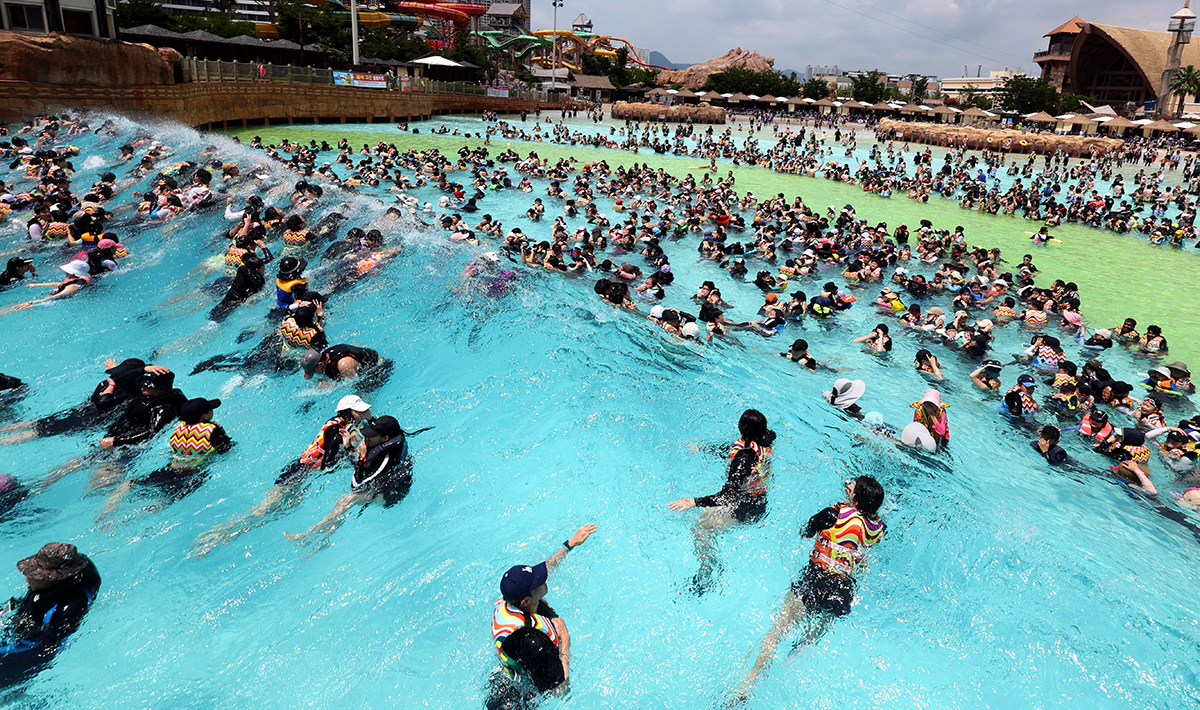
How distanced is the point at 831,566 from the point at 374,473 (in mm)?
3861

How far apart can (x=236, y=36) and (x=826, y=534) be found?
58.6 meters

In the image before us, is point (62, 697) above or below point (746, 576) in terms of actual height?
below

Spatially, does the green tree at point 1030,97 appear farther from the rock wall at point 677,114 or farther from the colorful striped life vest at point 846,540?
the colorful striped life vest at point 846,540

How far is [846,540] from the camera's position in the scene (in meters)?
4.53

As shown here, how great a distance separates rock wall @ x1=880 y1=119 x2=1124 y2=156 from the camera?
44.2 meters

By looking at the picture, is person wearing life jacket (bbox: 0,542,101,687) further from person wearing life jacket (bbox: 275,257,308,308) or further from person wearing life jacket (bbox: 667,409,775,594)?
person wearing life jacket (bbox: 275,257,308,308)

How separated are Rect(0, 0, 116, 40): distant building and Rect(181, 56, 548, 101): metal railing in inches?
139

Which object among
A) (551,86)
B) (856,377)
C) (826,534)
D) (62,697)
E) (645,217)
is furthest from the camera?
(551,86)

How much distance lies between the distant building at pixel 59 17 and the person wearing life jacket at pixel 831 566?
1499 inches

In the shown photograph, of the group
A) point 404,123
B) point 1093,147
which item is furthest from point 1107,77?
point 404,123

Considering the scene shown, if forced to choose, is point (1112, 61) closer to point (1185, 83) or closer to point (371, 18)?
point (1185, 83)

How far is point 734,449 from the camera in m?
5.55

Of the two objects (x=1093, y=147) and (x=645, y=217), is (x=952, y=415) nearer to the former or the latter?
(x=645, y=217)

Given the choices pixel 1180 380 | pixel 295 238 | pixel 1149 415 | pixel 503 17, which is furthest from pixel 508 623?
pixel 503 17
